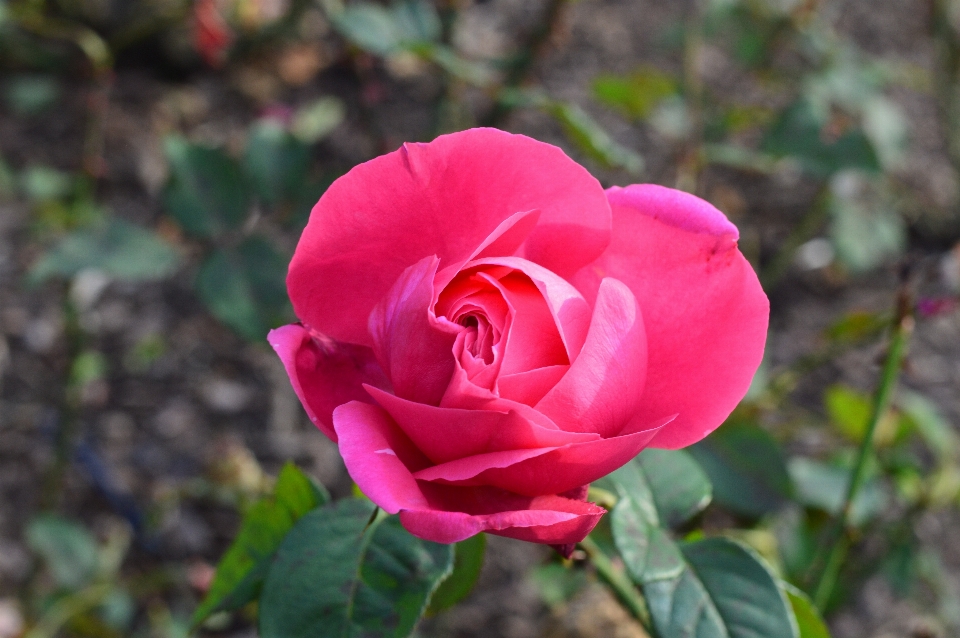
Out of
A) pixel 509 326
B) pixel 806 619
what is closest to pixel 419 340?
pixel 509 326

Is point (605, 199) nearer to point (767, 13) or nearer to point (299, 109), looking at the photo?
point (767, 13)

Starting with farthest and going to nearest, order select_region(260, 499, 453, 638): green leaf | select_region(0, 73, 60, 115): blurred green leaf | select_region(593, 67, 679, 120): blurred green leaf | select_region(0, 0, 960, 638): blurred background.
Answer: select_region(0, 73, 60, 115): blurred green leaf, select_region(593, 67, 679, 120): blurred green leaf, select_region(0, 0, 960, 638): blurred background, select_region(260, 499, 453, 638): green leaf

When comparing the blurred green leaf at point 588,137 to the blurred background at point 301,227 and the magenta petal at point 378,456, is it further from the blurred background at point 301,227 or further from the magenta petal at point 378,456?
the magenta petal at point 378,456

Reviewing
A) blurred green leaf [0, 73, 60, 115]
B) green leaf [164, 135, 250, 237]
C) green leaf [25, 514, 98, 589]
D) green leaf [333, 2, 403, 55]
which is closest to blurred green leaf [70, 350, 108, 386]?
green leaf [25, 514, 98, 589]

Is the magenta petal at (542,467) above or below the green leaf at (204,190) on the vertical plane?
above

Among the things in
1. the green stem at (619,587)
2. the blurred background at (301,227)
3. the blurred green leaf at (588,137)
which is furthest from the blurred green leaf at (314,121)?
the green stem at (619,587)

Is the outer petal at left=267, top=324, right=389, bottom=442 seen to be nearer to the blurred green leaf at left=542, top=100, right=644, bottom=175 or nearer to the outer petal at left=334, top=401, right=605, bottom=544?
the outer petal at left=334, top=401, right=605, bottom=544
